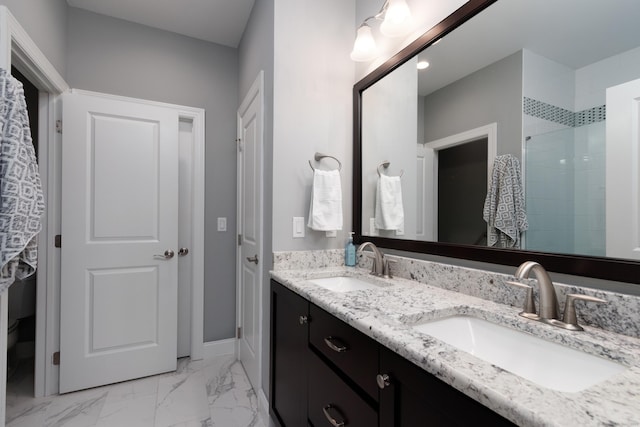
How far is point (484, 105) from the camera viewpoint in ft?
3.63

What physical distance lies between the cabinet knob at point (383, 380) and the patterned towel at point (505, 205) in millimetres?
630

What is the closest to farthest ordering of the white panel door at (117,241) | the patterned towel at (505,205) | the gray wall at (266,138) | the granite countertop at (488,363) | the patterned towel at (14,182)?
1. the granite countertop at (488,363)
2. the patterned towel at (505,205)
3. the patterned towel at (14,182)
4. the gray wall at (266,138)
5. the white panel door at (117,241)

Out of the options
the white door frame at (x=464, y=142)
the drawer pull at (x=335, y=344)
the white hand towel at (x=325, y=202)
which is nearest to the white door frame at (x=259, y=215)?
the white hand towel at (x=325, y=202)

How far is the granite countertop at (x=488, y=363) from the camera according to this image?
1.40 ft

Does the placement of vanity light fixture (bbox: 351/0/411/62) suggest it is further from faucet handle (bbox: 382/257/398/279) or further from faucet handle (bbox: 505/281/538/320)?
faucet handle (bbox: 505/281/538/320)

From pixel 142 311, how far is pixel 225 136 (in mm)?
1501

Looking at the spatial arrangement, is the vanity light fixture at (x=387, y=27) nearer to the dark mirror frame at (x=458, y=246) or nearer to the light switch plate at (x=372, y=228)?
the dark mirror frame at (x=458, y=246)

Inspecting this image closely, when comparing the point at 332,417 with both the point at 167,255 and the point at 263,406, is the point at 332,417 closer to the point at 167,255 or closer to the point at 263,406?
the point at 263,406

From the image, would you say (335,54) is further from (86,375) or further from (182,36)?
(86,375)

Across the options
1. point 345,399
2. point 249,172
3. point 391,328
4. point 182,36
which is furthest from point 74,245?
point 391,328

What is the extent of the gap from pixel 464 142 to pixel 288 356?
122cm

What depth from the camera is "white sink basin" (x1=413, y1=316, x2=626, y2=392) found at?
65 cm

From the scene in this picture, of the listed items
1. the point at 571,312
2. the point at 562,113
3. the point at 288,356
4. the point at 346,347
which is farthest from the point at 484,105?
the point at 288,356

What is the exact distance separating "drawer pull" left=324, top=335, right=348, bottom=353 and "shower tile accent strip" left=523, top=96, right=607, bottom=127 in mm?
931
